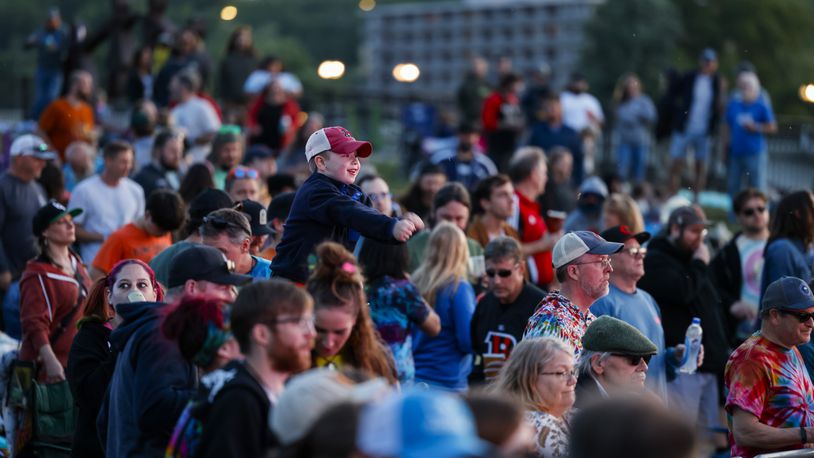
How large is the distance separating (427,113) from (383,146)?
1.96m

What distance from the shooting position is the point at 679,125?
1755 cm

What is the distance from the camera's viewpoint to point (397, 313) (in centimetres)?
735

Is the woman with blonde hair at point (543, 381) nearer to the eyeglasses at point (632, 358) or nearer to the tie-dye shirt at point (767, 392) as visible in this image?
the eyeglasses at point (632, 358)

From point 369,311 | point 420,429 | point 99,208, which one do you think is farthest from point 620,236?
point 420,429

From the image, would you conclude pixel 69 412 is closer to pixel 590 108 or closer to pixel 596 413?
pixel 596 413

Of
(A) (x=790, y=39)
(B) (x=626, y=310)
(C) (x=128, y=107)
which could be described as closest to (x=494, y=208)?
(B) (x=626, y=310)

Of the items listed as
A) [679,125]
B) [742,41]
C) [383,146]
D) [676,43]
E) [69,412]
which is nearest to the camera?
[69,412]

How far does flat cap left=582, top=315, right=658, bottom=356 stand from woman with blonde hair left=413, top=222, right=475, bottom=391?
2.00 m

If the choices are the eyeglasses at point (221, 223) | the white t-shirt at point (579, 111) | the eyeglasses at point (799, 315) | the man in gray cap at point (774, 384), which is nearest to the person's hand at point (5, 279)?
the eyeglasses at point (221, 223)

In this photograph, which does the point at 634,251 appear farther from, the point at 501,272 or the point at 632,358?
the point at 632,358

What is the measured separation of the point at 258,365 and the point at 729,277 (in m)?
6.58

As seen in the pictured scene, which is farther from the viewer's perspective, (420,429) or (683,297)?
(683,297)

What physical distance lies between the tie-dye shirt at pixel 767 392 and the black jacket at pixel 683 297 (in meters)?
2.16

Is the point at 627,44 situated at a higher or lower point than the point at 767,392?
higher
